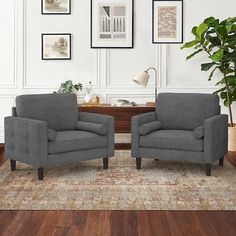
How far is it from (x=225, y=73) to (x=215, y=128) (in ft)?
5.02

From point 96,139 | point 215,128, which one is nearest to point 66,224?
point 96,139

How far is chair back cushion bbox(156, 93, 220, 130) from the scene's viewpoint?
5652 mm

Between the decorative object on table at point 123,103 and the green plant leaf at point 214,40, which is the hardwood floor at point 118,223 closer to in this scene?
the decorative object on table at point 123,103

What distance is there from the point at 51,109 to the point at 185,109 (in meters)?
1.54

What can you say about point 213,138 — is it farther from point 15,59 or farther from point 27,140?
point 15,59

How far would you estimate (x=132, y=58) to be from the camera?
23.3 ft

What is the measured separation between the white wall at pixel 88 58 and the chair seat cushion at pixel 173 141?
1.78 meters

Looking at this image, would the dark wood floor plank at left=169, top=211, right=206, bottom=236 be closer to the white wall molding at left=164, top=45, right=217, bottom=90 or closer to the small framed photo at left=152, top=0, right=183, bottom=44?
the white wall molding at left=164, top=45, right=217, bottom=90

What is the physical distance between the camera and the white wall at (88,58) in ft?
23.1

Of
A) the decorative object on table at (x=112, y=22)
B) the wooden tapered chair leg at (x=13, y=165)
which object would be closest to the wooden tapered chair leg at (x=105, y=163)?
the wooden tapered chair leg at (x=13, y=165)

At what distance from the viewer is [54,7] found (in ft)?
23.0

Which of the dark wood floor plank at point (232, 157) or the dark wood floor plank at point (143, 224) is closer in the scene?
the dark wood floor plank at point (143, 224)

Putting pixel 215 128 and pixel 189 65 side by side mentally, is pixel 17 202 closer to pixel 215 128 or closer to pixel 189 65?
pixel 215 128

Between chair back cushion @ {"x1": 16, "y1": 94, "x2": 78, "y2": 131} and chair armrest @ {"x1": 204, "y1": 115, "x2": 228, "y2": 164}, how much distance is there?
5.04ft
